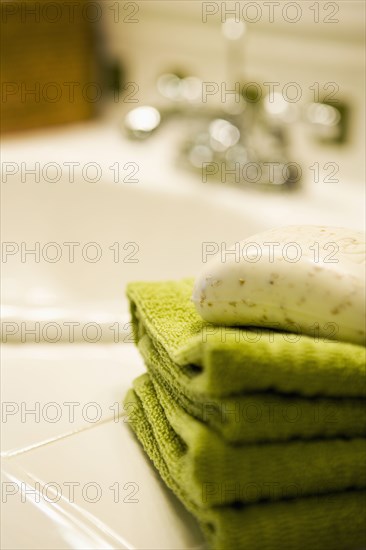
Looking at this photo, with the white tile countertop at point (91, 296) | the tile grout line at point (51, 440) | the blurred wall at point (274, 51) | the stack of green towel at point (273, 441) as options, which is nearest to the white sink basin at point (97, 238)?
the white tile countertop at point (91, 296)

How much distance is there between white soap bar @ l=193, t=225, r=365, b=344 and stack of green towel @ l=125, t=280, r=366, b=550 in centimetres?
2

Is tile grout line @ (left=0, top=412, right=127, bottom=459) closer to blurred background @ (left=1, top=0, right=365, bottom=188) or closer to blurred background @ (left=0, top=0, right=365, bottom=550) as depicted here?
blurred background @ (left=0, top=0, right=365, bottom=550)

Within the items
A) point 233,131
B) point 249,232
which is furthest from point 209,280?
point 233,131

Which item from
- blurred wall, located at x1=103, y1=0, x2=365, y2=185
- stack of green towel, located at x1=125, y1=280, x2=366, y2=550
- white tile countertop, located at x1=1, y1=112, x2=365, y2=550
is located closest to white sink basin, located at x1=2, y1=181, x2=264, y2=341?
white tile countertop, located at x1=1, y1=112, x2=365, y2=550

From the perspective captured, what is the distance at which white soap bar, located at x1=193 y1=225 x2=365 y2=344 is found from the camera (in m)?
0.38

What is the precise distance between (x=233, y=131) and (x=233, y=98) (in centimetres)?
8

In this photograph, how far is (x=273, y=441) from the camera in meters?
0.36

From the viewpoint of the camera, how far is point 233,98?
1.02 metres

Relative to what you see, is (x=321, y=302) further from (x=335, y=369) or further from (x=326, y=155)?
(x=326, y=155)

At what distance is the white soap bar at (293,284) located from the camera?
381 mm

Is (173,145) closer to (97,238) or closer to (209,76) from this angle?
(209,76)

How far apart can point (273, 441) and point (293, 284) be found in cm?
8

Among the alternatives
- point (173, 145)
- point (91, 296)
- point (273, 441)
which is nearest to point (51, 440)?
point (273, 441)

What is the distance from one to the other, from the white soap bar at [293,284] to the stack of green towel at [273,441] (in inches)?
0.6
